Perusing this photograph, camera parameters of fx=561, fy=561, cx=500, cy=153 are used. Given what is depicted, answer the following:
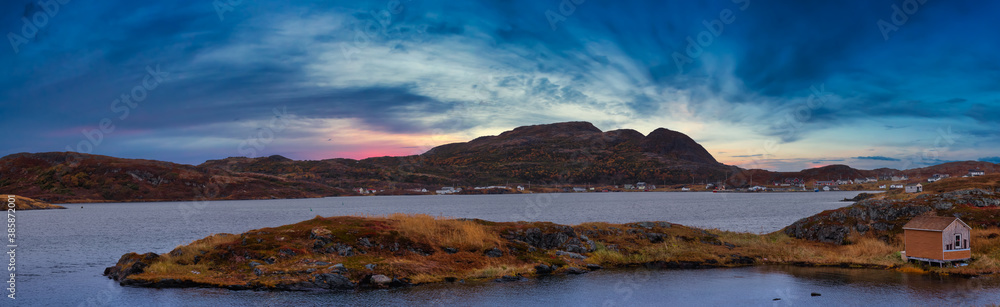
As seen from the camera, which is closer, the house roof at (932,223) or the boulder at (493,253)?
the house roof at (932,223)

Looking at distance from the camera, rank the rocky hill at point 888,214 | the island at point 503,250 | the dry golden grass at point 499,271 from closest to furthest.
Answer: the island at point 503,250, the dry golden grass at point 499,271, the rocky hill at point 888,214

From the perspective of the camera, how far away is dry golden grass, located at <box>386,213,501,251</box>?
42.0 meters

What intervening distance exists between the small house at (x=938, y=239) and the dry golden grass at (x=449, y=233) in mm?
29032

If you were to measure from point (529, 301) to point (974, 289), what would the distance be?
81.1 ft

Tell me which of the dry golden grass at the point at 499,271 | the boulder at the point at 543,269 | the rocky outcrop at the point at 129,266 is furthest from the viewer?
the boulder at the point at 543,269

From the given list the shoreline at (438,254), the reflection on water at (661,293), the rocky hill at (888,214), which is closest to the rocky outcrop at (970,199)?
the rocky hill at (888,214)

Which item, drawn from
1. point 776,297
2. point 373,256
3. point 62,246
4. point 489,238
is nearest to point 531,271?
point 489,238

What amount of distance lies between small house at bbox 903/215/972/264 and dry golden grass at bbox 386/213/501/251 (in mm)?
29032

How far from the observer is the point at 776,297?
30.8m

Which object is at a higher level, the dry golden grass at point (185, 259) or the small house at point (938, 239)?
the small house at point (938, 239)

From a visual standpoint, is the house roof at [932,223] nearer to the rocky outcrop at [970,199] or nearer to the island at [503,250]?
the island at [503,250]

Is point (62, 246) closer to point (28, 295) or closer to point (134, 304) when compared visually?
point (28, 295)

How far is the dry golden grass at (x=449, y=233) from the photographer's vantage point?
4200cm

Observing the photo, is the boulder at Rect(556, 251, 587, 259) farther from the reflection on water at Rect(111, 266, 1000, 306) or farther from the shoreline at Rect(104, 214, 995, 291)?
the reflection on water at Rect(111, 266, 1000, 306)
